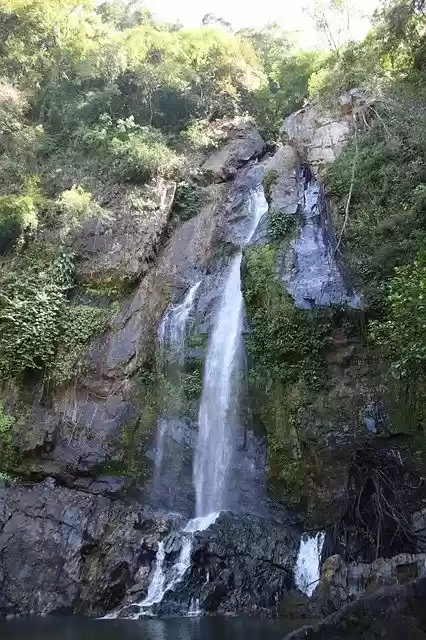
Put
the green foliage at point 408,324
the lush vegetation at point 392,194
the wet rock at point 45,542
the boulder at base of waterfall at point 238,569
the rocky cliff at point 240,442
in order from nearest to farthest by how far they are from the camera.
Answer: the green foliage at point 408,324
the lush vegetation at point 392,194
the boulder at base of waterfall at point 238,569
the rocky cliff at point 240,442
the wet rock at point 45,542

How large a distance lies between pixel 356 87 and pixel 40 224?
36.3 ft

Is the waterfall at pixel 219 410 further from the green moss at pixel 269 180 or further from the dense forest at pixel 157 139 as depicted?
the green moss at pixel 269 180

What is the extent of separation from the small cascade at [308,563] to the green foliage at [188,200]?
1176cm

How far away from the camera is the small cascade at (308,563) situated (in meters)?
10.8

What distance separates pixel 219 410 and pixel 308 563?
4120mm

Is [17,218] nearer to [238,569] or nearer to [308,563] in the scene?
[238,569]

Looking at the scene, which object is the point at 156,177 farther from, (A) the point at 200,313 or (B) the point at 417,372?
(B) the point at 417,372

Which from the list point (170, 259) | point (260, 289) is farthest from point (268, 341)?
point (170, 259)

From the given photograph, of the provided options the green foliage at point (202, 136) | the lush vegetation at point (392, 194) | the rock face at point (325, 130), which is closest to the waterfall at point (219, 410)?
the lush vegetation at point (392, 194)

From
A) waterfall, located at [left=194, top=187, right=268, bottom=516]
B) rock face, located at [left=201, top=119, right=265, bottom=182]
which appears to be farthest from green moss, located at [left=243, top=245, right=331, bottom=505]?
rock face, located at [left=201, top=119, right=265, bottom=182]

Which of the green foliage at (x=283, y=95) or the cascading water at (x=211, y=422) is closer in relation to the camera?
the cascading water at (x=211, y=422)

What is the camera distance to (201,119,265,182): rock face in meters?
21.2

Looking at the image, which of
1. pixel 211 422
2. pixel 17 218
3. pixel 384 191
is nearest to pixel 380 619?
pixel 211 422

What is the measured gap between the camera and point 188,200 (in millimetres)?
20266
